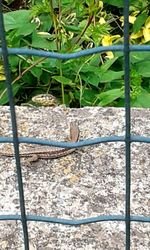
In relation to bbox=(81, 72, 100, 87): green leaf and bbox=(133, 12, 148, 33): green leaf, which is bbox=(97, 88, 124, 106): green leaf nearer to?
bbox=(81, 72, 100, 87): green leaf

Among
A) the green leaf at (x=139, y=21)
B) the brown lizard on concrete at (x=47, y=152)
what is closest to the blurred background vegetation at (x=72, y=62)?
the green leaf at (x=139, y=21)

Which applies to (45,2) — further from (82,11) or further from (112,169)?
(112,169)

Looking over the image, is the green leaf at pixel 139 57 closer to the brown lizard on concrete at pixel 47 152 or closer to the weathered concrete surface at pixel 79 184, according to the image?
the weathered concrete surface at pixel 79 184

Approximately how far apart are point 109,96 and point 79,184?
27.3 inches

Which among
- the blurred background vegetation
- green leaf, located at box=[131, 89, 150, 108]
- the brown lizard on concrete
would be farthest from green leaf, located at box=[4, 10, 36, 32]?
the brown lizard on concrete

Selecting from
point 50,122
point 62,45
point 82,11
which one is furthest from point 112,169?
point 62,45

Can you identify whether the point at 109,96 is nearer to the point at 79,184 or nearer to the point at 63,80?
the point at 63,80

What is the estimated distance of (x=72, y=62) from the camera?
3.34 meters

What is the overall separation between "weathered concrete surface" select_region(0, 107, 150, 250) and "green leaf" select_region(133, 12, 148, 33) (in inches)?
33.3

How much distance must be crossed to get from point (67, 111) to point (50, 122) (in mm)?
97

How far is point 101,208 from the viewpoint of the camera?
244 cm

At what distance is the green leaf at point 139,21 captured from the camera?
365cm

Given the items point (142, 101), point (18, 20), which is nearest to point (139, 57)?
point (142, 101)

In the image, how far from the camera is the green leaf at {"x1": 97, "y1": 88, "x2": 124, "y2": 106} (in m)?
3.14
